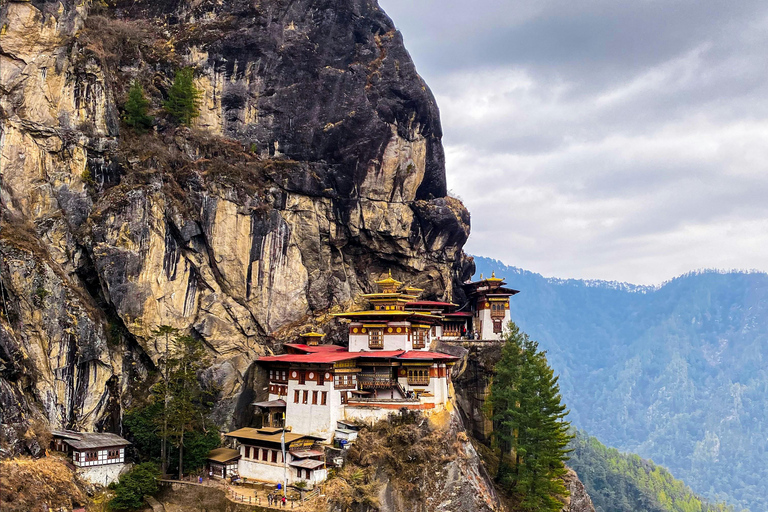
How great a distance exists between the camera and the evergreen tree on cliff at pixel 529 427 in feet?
174

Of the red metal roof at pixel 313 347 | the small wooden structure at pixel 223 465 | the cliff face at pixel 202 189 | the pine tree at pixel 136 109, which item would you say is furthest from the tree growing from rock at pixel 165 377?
the pine tree at pixel 136 109

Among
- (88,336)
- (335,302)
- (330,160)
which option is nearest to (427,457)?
(335,302)

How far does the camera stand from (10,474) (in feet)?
126

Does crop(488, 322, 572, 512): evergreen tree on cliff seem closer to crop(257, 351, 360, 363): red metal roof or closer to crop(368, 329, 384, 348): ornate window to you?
crop(368, 329, 384, 348): ornate window

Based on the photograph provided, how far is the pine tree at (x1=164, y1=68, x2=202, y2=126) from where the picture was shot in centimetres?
6203

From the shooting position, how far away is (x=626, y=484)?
131 meters

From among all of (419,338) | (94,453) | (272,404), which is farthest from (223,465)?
(419,338)

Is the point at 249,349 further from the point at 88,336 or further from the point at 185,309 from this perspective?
the point at 88,336

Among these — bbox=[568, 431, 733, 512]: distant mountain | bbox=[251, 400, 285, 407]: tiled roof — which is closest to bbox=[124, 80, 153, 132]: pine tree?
bbox=[251, 400, 285, 407]: tiled roof

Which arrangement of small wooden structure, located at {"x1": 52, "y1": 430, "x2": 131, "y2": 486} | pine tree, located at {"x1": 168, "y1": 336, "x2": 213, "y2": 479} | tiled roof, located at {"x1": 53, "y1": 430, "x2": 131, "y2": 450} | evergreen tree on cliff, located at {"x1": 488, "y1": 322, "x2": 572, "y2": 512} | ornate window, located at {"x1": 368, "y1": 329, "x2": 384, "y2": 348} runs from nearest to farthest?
1. small wooden structure, located at {"x1": 52, "y1": 430, "x2": 131, "y2": 486}
2. tiled roof, located at {"x1": 53, "y1": 430, "x2": 131, "y2": 450}
3. pine tree, located at {"x1": 168, "y1": 336, "x2": 213, "y2": 479}
4. evergreen tree on cliff, located at {"x1": 488, "y1": 322, "x2": 572, "y2": 512}
5. ornate window, located at {"x1": 368, "y1": 329, "x2": 384, "y2": 348}

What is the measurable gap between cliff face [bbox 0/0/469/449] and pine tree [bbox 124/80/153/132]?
34.0 inches

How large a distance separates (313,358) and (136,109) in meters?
25.4

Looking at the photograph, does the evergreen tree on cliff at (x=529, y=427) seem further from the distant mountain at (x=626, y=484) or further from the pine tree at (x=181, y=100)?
the distant mountain at (x=626, y=484)

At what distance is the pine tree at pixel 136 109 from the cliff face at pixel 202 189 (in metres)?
0.86
